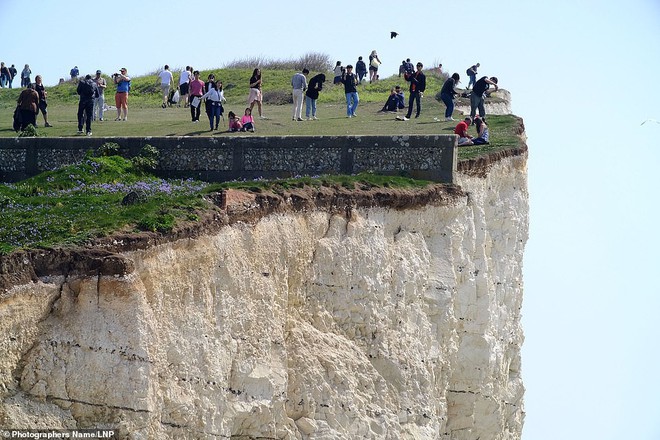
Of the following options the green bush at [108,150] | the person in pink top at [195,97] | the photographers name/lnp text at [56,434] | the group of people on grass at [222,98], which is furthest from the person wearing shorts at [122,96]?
the photographers name/lnp text at [56,434]

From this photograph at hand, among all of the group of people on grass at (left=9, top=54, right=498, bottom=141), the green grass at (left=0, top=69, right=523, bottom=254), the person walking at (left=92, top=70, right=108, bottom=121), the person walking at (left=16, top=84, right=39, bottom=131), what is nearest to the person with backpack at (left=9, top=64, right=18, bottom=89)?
the green grass at (left=0, top=69, right=523, bottom=254)

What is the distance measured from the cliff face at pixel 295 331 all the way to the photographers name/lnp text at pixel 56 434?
11 centimetres

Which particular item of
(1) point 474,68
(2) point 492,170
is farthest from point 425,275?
(1) point 474,68

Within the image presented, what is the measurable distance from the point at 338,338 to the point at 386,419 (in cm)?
183

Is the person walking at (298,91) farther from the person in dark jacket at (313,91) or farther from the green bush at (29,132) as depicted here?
the green bush at (29,132)

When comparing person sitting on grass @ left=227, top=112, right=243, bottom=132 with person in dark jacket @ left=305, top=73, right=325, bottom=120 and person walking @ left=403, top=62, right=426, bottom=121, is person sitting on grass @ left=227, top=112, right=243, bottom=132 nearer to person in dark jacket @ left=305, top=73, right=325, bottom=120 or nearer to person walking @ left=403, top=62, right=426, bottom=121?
person in dark jacket @ left=305, top=73, right=325, bottom=120

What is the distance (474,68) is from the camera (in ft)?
172

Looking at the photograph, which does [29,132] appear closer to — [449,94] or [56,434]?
[449,94]

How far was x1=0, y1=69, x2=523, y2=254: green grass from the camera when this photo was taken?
2278 cm

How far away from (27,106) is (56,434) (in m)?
16.6

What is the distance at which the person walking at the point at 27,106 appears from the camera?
35250 millimetres

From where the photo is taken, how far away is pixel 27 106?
3525cm

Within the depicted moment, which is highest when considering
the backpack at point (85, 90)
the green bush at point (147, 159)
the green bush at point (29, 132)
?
the backpack at point (85, 90)

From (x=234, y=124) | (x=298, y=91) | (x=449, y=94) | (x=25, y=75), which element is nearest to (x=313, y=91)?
(x=298, y=91)
